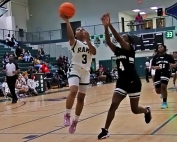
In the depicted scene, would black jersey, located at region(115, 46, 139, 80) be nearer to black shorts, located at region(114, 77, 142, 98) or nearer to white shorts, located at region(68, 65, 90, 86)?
black shorts, located at region(114, 77, 142, 98)

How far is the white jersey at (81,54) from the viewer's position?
19.3 feet

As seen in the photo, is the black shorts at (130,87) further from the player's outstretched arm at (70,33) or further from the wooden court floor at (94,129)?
the player's outstretched arm at (70,33)

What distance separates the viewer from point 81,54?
5898 mm

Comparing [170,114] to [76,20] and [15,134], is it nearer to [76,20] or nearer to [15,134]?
[15,134]

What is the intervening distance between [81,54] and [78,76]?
371mm

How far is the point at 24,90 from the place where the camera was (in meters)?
17.3

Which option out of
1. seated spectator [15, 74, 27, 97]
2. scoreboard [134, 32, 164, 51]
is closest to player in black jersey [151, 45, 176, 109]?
seated spectator [15, 74, 27, 97]

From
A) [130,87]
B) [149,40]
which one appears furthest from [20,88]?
[149,40]

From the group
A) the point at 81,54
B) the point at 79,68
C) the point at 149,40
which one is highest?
the point at 149,40

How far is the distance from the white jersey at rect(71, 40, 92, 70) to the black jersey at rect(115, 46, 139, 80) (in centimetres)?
61

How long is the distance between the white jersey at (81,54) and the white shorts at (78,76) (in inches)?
2.7

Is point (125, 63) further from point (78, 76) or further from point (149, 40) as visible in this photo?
point (149, 40)

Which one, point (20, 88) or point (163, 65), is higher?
point (163, 65)

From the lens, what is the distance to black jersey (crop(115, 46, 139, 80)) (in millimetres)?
5512
